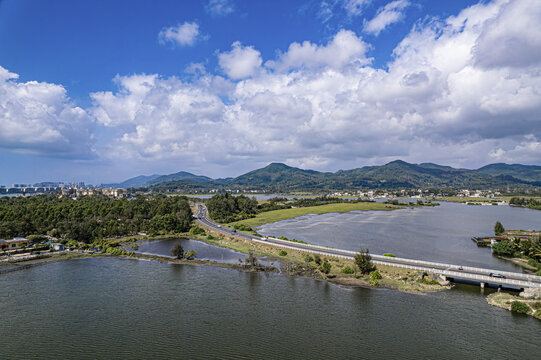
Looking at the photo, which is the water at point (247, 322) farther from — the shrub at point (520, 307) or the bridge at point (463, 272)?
the bridge at point (463, 272)

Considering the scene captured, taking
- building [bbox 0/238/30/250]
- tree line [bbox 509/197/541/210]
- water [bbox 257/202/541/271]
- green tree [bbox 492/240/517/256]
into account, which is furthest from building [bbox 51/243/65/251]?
tree line [bbox 509/197/541/210]

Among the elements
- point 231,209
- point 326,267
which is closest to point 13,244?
point 326,267

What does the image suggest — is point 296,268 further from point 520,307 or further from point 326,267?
point 520,307

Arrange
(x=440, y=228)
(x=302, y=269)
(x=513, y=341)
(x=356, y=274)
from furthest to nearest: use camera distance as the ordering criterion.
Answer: (x=440, y=228) < (x=302, y=269) < (x=356, y=274) < (x=513, y=341)

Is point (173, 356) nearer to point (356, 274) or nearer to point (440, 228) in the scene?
point (356, 274)

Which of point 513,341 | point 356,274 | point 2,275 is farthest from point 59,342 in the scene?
point 513,341

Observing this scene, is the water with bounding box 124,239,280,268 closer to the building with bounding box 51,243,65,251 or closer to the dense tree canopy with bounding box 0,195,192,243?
the dense tree canopy with bounding box 0,195,192,243

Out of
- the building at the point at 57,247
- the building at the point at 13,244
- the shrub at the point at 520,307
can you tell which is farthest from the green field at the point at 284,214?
the shrub at the point at 520,307
